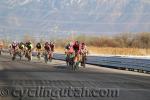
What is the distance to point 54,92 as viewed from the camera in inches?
733

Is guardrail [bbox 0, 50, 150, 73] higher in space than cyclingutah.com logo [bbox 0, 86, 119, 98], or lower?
higher

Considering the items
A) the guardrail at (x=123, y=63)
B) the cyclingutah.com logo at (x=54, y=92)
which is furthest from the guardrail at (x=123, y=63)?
the cyclingutah.com logo at (x=54, y=92)

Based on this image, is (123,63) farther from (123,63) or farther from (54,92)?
(54,92)

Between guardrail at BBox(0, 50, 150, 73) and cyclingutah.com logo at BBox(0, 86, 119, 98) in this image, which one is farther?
guardrail at BBox(0, 50, 150, 73)

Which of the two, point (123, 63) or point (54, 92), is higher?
point (123, 63)

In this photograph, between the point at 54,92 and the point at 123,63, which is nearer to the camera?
the point at 54,92

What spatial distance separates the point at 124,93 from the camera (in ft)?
61.6

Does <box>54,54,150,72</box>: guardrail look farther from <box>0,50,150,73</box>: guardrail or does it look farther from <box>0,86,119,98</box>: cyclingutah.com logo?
<box>0,86,119,98</box>: cyclingutah.com logo

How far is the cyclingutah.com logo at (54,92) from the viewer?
17.7 metres

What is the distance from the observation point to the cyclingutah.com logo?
17711 millimetres

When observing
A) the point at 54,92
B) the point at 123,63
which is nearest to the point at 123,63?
the point at 123,63

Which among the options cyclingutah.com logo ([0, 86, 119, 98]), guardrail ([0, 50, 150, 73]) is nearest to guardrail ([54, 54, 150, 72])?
guardrail ([0, 50, 150, 73])

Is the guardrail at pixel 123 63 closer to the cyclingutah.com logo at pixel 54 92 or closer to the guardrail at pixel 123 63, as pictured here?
the guardrail at pixel 123 63

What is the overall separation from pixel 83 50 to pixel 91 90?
1788 cm
